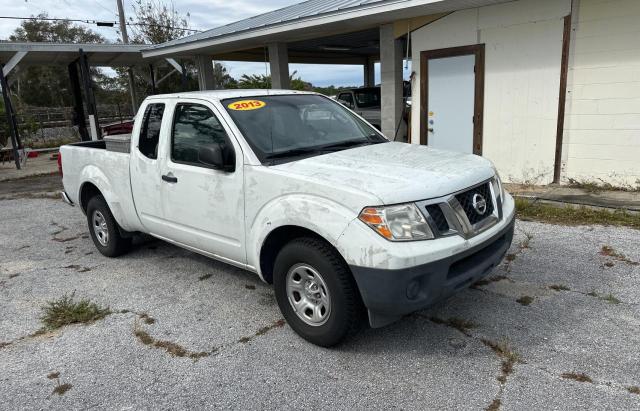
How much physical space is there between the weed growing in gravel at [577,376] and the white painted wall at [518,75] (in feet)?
18.5

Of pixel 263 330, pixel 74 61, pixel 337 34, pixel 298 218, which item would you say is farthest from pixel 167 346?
pixel 74 61

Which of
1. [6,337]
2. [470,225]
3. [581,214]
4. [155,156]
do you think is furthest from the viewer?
[581,214]

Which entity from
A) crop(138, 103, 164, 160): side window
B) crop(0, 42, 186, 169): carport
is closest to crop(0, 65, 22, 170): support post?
crop(0, 42, 186, 169): carport

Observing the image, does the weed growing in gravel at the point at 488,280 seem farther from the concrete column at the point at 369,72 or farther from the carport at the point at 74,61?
the concrete column at the point at 369,72

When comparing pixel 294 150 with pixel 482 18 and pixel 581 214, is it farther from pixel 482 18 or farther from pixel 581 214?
pixel 482 18

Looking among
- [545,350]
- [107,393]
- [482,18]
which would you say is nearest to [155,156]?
[107,393]

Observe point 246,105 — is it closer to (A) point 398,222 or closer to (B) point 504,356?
(A) point 398,222

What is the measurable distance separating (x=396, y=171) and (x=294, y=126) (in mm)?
1197

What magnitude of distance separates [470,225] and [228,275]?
8.70 ft

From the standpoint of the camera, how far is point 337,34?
38.4ft

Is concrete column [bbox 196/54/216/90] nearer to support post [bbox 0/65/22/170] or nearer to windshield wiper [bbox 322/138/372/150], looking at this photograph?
support post [bbox 0/65/22/170]

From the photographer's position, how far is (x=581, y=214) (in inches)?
241

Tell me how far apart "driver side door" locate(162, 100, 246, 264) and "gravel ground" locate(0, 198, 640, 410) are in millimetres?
599

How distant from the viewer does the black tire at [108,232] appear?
5355 millimetres
